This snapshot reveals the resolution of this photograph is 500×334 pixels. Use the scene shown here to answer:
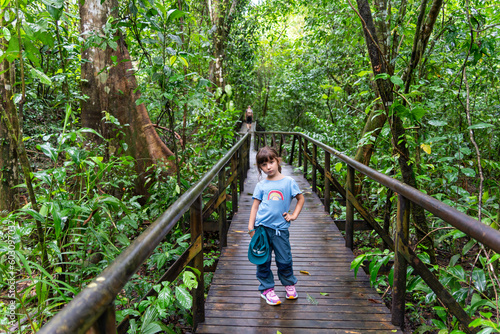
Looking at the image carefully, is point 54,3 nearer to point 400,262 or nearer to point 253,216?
point 253,216

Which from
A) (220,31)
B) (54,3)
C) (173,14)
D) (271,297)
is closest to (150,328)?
(271,297)

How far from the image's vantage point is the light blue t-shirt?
2510 millimetres

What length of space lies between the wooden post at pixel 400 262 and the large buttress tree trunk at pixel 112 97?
Answer: 3.12 m

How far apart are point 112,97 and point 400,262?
435 centimetres

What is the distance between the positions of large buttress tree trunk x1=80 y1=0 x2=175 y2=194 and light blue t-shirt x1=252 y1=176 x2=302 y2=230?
2.19 meters

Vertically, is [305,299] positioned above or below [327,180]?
below

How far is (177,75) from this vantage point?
9.21ft

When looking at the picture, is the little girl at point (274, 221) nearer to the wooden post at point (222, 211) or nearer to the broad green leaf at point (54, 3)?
the wooden post at point (222, 211)

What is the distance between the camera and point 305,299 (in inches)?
99.3

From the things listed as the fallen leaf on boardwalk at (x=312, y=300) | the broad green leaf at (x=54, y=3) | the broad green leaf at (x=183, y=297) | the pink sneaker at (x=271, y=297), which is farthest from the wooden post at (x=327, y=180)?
the broad green leaf at (x=54, y=3)

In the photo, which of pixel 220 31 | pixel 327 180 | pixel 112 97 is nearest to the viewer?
pixel 327 180

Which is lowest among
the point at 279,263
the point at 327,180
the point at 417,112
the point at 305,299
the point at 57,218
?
the point at 305,299

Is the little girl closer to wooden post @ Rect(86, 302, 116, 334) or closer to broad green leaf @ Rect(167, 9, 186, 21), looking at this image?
broad green leaf @ Rect(167, 9, 186, 21)

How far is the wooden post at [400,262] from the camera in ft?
6.61
